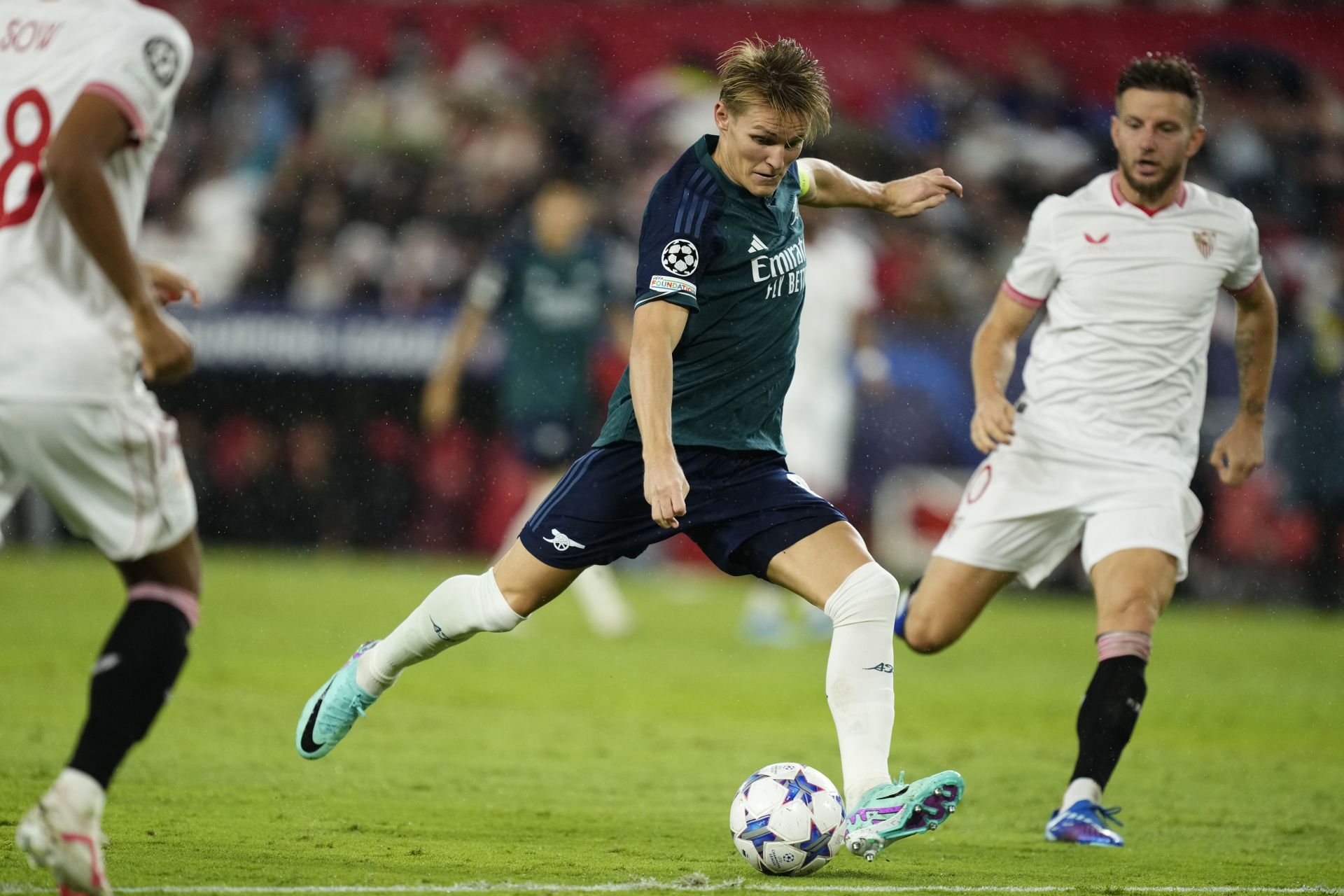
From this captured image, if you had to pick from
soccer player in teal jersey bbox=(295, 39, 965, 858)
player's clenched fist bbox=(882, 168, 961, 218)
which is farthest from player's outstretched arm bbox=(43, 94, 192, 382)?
player's clenched fist bbox=(882, 168, 961, 218)

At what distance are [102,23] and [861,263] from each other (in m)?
8.90

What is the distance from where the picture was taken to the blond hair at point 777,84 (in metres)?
4.92

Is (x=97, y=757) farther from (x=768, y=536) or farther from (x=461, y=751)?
(x=461, y=751)

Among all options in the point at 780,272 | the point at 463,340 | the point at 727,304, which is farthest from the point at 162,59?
the point at 463,340

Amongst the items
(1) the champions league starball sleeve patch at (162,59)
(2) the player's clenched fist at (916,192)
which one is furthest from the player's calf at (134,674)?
(2) the player's clenched fist at (916,192)

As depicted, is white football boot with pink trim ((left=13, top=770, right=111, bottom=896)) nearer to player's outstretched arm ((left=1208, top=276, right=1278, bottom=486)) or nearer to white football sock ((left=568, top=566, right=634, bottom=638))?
player's outstretched arm ((left=1208, top=276, right=1278, bottom=486))

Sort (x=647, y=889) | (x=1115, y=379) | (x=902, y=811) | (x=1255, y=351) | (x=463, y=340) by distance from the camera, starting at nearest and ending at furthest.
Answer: (x=647, y=889)
(x=902, y=811)
(x=1115, y=379)
(x=1255, y=351)
(x=463, y=340)

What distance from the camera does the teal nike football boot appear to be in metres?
4.67

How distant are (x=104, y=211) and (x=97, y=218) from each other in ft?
0.07

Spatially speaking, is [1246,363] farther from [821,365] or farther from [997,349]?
[821,365]

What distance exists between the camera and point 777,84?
193 inches

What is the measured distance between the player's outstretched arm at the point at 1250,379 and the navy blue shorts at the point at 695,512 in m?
2.04

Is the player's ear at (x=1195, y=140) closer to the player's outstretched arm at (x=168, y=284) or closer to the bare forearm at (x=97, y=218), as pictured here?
the player's outstretched arm at (x=168, y=284)

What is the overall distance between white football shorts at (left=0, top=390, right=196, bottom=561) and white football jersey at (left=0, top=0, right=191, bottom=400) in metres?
0.05
